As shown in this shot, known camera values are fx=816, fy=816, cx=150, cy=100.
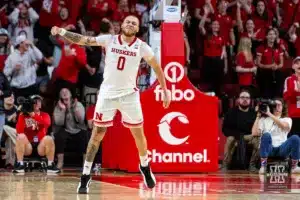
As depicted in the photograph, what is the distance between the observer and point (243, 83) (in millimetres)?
18188

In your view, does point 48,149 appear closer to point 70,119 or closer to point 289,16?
point 70,119

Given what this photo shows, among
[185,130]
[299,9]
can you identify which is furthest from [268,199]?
[299,9]

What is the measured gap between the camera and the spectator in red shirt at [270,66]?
18.4m

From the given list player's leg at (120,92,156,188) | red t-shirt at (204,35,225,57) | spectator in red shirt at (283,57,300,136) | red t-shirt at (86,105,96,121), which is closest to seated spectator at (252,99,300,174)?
spectator in red shirt at (283,57,300,136)

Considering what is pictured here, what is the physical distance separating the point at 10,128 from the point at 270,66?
619cm

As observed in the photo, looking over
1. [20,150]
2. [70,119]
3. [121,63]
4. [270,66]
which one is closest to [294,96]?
[270,66]

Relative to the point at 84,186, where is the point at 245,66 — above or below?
above

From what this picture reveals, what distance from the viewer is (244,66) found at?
59.4 feet

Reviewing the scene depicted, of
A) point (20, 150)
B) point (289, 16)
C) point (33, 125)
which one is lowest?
point (20, 150)

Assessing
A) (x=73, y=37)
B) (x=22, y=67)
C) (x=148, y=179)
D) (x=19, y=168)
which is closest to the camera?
(x=73, y=37)

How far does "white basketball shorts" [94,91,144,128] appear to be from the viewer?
416 inches

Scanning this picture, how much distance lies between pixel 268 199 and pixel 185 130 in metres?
4.93

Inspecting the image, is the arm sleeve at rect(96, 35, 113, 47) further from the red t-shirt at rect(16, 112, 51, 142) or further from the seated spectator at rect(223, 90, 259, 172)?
the seated spectator at rect(223, 90, 259, 172)

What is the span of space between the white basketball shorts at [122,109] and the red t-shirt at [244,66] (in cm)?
768
